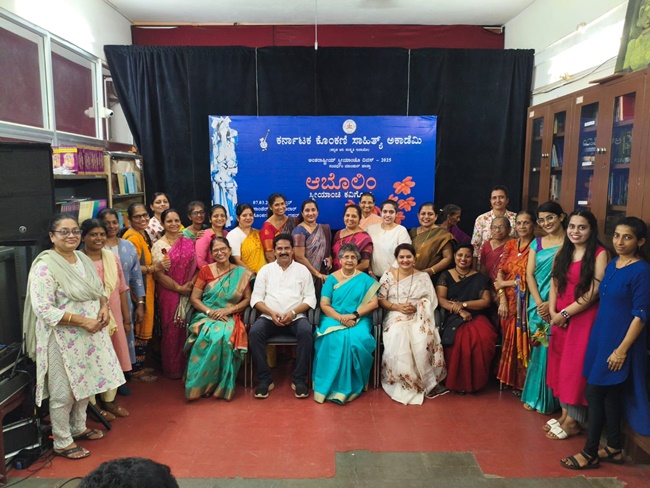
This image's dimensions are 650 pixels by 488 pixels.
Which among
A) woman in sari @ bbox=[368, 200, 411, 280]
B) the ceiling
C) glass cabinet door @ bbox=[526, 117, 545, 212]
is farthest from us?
the ceiling

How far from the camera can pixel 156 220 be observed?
4168 millimetres

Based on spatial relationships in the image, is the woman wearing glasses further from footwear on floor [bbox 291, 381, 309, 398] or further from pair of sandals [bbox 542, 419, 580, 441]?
pair of sandals [bbox 542, 419, 580, 441]

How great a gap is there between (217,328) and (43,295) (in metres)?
1.24

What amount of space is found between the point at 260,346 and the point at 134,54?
342 centimetres

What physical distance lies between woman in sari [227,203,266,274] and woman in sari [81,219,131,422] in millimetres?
1020

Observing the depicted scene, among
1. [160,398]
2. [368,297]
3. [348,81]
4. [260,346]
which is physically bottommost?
[160,398]

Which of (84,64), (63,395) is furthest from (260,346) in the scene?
(84,64)

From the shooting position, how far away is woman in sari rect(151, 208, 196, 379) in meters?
3.71

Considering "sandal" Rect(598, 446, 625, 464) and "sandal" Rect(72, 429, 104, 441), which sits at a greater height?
"sandal" Rect(598, 446, 625, 464)

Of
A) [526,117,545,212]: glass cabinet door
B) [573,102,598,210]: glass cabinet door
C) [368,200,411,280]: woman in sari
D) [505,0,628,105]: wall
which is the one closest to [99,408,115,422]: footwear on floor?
[368,200,411,280]: woman in sari

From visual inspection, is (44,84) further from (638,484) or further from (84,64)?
(638,484)

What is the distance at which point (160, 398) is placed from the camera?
11.3ft

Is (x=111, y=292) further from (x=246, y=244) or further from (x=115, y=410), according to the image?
(x=246, y=244)

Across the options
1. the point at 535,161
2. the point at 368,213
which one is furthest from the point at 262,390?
the point at 535,161
